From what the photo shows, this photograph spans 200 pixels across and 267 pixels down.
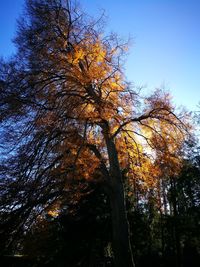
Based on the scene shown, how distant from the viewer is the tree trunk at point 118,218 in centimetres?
901

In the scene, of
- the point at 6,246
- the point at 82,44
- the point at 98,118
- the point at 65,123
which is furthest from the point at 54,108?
the point at 6,246

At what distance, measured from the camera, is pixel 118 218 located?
9570 millimetres

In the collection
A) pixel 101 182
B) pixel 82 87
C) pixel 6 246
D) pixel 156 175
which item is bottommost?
pixel 6 246

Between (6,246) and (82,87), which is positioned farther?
(82,87)

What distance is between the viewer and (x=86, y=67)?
11492 millimetres

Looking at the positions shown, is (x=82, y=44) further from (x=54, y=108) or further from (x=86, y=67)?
(x=54, y=108)

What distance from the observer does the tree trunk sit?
9015mm

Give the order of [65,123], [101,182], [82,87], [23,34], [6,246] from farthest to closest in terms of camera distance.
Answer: [23,34] → [82,87] → [101,182] → [65,123] → [6,246]

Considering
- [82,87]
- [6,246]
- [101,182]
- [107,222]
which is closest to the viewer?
[6,246]

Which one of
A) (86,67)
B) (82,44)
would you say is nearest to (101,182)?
(86,67)

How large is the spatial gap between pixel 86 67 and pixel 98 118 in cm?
262

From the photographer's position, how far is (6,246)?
7926mm

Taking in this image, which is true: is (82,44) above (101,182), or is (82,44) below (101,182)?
above

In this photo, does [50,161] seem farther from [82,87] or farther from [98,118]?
[82,87]
